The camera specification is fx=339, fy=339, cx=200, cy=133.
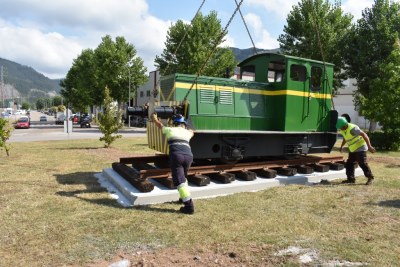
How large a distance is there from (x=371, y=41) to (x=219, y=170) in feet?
79.6

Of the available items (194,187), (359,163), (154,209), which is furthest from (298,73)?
(154,209)

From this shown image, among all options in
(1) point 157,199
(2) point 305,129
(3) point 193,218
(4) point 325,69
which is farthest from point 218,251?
(4) point 325,69

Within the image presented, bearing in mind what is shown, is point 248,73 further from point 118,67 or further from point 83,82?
point 83,82

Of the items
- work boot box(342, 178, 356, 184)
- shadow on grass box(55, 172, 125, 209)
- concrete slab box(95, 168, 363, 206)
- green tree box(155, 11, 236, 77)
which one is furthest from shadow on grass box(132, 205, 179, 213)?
green tree box(155, 11, 236, 77)

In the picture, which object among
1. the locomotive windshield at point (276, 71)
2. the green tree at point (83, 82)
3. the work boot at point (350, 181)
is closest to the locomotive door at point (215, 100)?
the locomotive windshield at point (276, 71)

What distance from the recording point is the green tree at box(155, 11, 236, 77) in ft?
118

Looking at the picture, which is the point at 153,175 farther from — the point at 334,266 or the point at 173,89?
the point at 334,266

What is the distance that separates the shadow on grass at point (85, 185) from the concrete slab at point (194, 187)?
18 cm

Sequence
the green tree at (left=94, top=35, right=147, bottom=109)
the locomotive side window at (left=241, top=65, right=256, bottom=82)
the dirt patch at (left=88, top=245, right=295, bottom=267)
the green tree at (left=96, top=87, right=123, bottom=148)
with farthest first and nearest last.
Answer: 1. the green tree at (left=94, top=35, right=147, bottom=109)
2. the green tree at (left=96, top=87, right=123, bottom=148)
3. the locomotive side window at (left=241, top=65, right=256, bottom=82)
4. the dirt patch at (left=88, top=245, right=295, bottom=267)

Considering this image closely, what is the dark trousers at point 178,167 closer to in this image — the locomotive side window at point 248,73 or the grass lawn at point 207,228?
the grass lawn at point 207,228

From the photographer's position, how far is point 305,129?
10008mm

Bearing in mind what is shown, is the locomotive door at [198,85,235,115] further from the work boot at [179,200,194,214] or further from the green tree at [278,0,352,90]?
the green tree at [278,0,352,90]

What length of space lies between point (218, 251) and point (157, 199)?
2.63 metres

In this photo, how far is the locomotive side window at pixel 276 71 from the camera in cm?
993
